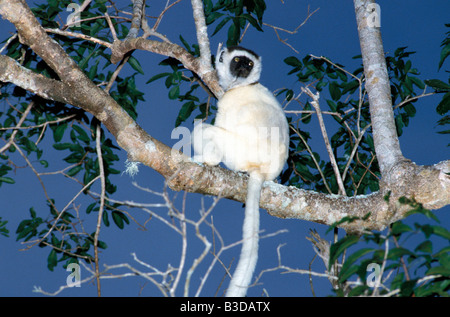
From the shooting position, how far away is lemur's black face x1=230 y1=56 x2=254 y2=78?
16.3ft

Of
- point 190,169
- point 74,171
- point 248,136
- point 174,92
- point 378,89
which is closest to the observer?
point 190,169

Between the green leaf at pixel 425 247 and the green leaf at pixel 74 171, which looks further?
the green leaf at pixel 74 171

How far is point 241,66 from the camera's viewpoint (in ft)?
16.4

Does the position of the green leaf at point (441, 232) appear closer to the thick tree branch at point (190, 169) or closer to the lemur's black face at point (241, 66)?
the thick tree branch at point (190, 169)

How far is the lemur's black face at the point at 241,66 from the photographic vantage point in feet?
16.3


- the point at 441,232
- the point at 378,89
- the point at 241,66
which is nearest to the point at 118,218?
the point at 241,66

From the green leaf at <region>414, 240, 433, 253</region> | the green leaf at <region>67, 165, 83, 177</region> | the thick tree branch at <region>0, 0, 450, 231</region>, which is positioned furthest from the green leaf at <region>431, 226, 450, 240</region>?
the green leaf at <region>67, 165, 83, 177</region>

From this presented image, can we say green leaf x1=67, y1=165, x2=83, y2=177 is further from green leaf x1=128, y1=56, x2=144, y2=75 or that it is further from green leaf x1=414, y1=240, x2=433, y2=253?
green leaf x1=414, y1=240, x2=433, y2=253

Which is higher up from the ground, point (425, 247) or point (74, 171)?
point (74, 171)

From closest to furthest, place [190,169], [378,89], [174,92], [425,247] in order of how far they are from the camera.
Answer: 1. [425,247]
2. [190,169]
3. [378,89]
4. [174,92]

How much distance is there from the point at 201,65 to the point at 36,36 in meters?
1.58

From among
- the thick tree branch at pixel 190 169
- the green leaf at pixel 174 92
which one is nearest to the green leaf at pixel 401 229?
the thick tree branch at pixel 190 169

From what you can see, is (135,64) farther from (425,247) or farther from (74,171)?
(425,247)
